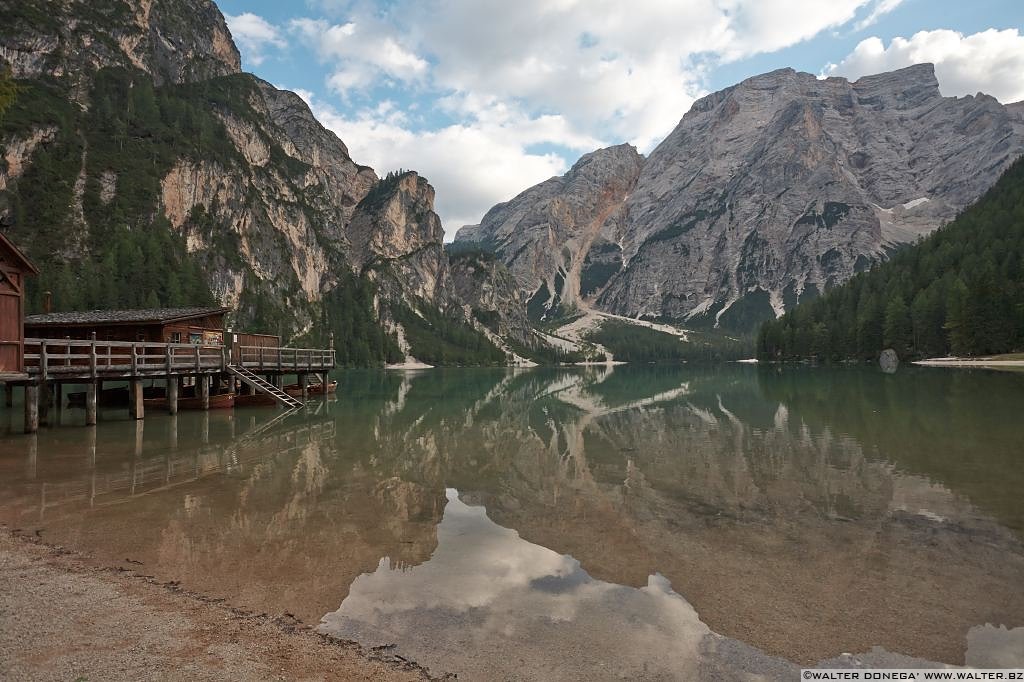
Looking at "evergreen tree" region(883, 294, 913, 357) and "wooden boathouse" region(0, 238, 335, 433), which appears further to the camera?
"evergreen tree" region(883, 294, 913, 357)

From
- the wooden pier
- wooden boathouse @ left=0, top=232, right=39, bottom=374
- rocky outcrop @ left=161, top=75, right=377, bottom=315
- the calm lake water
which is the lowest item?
the calm lake water

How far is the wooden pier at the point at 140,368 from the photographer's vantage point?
28.4 metres

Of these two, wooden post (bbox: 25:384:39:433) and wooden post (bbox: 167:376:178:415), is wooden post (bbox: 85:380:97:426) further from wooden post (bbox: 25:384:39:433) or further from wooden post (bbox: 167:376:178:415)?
wooden post (bbox: 167:376:178:415)

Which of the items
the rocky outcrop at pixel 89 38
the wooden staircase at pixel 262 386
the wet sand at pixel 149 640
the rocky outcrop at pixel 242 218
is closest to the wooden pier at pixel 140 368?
the wooden staircase at pixel 262 386

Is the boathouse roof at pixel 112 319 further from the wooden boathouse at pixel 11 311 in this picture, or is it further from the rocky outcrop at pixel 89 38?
the rocky outcrop at pixel 89 38

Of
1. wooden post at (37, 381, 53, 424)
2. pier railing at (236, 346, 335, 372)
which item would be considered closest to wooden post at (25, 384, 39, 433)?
wooden post at (37, 381, 53, 424)

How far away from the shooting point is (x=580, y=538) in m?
12.9

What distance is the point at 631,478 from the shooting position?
19.3m

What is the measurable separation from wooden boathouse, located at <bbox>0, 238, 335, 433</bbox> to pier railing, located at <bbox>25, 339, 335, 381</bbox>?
51 mm

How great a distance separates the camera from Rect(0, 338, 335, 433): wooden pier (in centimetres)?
2836

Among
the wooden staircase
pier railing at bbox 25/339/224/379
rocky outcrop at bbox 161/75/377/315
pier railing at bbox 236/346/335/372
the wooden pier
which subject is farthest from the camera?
rocky outcrop at bbox 161/75/377/315

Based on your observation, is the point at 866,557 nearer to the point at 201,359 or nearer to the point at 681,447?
the point at 681,447

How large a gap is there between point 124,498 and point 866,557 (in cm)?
1778

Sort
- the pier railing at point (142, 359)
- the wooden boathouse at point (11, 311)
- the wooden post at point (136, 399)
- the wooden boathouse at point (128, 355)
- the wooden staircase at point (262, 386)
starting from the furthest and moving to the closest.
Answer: the wooden staircase at point (262, 386)
the wooden post at point (136, 399)
the pier railing at point (142, 359)
the wooden boathouse at point (128, 355)
the wooden boathouse at point (11, 311)
